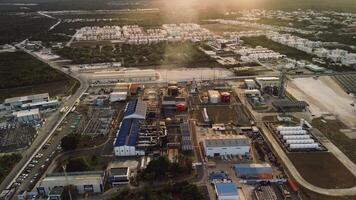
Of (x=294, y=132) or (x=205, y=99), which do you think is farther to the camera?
(x=205, y=99)

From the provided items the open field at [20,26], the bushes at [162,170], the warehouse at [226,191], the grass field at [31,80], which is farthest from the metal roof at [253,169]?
the open field at [20,26]

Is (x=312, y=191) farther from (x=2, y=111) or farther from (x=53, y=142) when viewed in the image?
(x=2, y=111)

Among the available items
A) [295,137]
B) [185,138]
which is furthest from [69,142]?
[295,137]

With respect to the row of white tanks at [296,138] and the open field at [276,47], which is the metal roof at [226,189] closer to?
the row of white tanks at [296,138]

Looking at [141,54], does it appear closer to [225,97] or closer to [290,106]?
[225,97]

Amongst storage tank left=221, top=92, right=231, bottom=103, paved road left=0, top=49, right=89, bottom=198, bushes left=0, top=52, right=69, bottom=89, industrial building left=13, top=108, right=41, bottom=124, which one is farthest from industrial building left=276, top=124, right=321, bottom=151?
Answer: bushes left=0, top=52, right=69, bottom=89

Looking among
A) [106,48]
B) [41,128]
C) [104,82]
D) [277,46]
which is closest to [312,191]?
[41,128]
